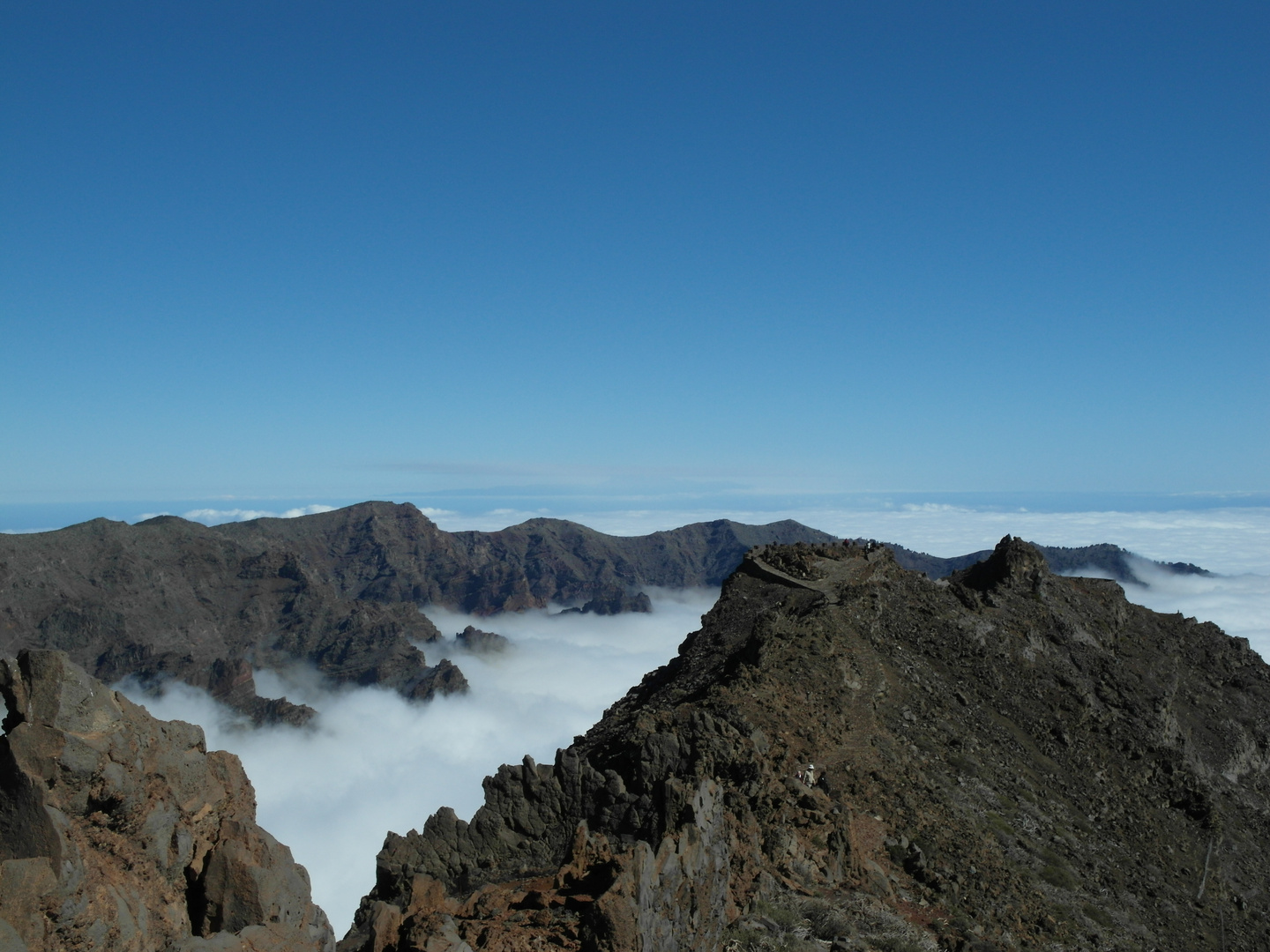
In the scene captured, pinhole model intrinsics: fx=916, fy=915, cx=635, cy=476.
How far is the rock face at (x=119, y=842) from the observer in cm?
1066

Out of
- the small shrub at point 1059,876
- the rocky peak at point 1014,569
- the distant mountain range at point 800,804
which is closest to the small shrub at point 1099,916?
the distant mountain range at point 800,804

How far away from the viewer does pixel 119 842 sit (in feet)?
41.5

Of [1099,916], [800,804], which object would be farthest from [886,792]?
[1099,916]

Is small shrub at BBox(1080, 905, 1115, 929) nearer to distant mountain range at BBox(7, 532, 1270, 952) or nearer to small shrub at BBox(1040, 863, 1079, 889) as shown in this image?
distant mountain range at BBox(7, 532, 1270, 952)

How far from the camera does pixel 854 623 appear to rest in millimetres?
50344

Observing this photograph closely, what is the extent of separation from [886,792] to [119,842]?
28.2 metres

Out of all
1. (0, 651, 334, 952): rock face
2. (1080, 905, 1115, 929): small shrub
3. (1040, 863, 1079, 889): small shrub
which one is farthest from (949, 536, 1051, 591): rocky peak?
(0, 651, 334, 952): rock face

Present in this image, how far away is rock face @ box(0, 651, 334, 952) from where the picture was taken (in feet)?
35.0

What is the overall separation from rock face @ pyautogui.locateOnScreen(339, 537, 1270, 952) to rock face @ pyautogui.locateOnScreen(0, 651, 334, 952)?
7.38ft

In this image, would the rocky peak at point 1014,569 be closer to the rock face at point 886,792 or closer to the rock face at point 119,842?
the rock face at point 886,792

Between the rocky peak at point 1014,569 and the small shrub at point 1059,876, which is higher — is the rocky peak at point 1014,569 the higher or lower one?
the higher one

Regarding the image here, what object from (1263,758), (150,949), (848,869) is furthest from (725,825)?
(1263,758)

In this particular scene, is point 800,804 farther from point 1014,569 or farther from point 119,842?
point 1014,569

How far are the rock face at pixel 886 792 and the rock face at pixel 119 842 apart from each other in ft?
7.38
